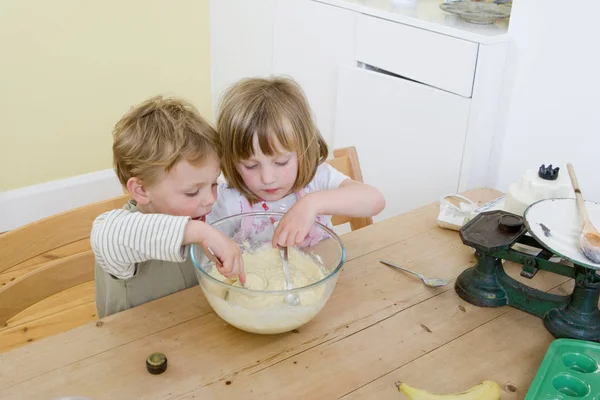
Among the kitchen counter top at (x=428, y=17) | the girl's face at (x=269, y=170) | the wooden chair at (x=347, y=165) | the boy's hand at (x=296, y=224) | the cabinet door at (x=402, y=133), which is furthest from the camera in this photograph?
the cabinet door at (x=402, y=133)

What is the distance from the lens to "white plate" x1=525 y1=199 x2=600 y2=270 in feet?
3.57

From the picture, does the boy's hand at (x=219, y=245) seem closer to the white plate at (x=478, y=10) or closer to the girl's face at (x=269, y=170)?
the girl's face at (x=269, y=170)

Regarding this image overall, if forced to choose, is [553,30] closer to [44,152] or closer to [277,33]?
[277,33]

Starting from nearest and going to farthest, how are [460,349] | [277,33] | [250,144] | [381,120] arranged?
[460,349] → [250,144] → [381,120] → [277,33]

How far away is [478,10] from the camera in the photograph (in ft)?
6.53

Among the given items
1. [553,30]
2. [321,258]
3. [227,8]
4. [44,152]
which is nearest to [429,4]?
[553,30]

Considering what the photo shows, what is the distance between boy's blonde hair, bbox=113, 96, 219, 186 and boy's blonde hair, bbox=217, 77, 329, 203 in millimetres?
53

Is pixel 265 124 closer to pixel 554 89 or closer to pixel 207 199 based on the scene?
pixel 207 199

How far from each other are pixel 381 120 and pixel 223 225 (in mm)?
1069

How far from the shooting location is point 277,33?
8.51ft

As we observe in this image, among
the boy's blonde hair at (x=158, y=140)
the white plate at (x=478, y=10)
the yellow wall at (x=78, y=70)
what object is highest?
the white plate at (x=478, y=10)

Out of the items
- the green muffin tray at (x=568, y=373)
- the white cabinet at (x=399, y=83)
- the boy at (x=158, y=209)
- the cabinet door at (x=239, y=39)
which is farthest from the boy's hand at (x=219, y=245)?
the cabinet door at (x=239, y=39)

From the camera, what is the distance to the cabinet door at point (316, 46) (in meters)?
2.28

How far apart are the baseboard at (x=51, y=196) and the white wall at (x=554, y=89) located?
182 centimetres
